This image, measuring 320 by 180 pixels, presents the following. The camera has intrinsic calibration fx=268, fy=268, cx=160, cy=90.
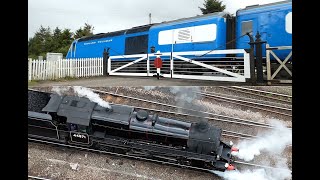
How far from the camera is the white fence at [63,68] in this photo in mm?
2362

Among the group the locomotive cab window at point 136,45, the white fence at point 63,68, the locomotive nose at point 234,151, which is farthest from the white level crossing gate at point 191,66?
the locomotive cab window at point 136,45

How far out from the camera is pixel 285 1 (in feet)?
11.2

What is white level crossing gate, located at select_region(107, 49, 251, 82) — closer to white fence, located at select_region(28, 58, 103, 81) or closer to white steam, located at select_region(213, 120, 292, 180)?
white fence, located at select_region(28, 58, 103, 81)

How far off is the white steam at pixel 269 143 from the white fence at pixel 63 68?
2.01 m

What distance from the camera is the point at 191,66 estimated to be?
2871 mm

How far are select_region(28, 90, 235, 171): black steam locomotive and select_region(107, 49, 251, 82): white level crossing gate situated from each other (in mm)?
510

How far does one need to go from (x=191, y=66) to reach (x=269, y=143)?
135 cm

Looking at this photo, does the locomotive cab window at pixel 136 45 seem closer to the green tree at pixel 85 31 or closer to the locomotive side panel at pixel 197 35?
the locomotive side panel at pixel 197 35

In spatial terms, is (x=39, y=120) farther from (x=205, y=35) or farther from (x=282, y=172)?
(x=282, y=172)

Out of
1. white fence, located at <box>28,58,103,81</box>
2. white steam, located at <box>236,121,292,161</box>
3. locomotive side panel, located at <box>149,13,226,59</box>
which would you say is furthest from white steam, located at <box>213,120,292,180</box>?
white fence, located at <box>28,58,103,81</box>

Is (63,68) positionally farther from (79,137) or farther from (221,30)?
(221,30)
